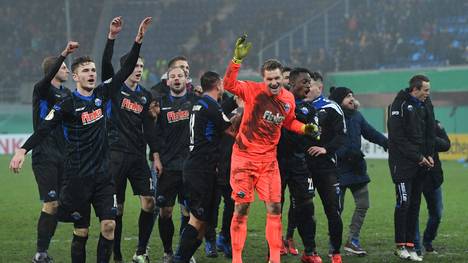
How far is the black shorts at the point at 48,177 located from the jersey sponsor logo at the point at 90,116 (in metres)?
1.83

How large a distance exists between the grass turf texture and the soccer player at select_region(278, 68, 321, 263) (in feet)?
1.77

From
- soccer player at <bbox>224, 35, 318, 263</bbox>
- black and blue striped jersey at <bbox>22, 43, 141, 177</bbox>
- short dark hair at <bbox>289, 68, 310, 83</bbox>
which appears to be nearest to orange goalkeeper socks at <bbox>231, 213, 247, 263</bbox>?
soccer player at <bbox>224, 35, 318, 263</bbox>

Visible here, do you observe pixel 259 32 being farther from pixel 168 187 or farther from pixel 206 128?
pixel 206 128

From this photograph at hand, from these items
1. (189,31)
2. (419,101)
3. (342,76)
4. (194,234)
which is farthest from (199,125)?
(189,31)

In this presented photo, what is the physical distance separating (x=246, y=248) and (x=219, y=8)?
3090 centimetres

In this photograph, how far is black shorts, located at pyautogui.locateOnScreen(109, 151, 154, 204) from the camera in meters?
9.42

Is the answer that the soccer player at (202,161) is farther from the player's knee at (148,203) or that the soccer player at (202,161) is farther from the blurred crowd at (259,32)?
the blurred crowd at (259,32)

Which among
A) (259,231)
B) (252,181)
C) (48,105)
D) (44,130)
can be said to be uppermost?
(48,105)

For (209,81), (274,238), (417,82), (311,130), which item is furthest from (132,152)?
(417,82)

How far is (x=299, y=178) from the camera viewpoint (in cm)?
938

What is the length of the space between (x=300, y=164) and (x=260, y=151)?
969 mm

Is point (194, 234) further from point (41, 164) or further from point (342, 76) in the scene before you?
point (342, 76)

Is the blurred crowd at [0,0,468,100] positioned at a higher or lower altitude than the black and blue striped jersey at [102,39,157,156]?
higher

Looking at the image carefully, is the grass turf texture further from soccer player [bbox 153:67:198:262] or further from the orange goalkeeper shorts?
the orange goalkeeper shorts
